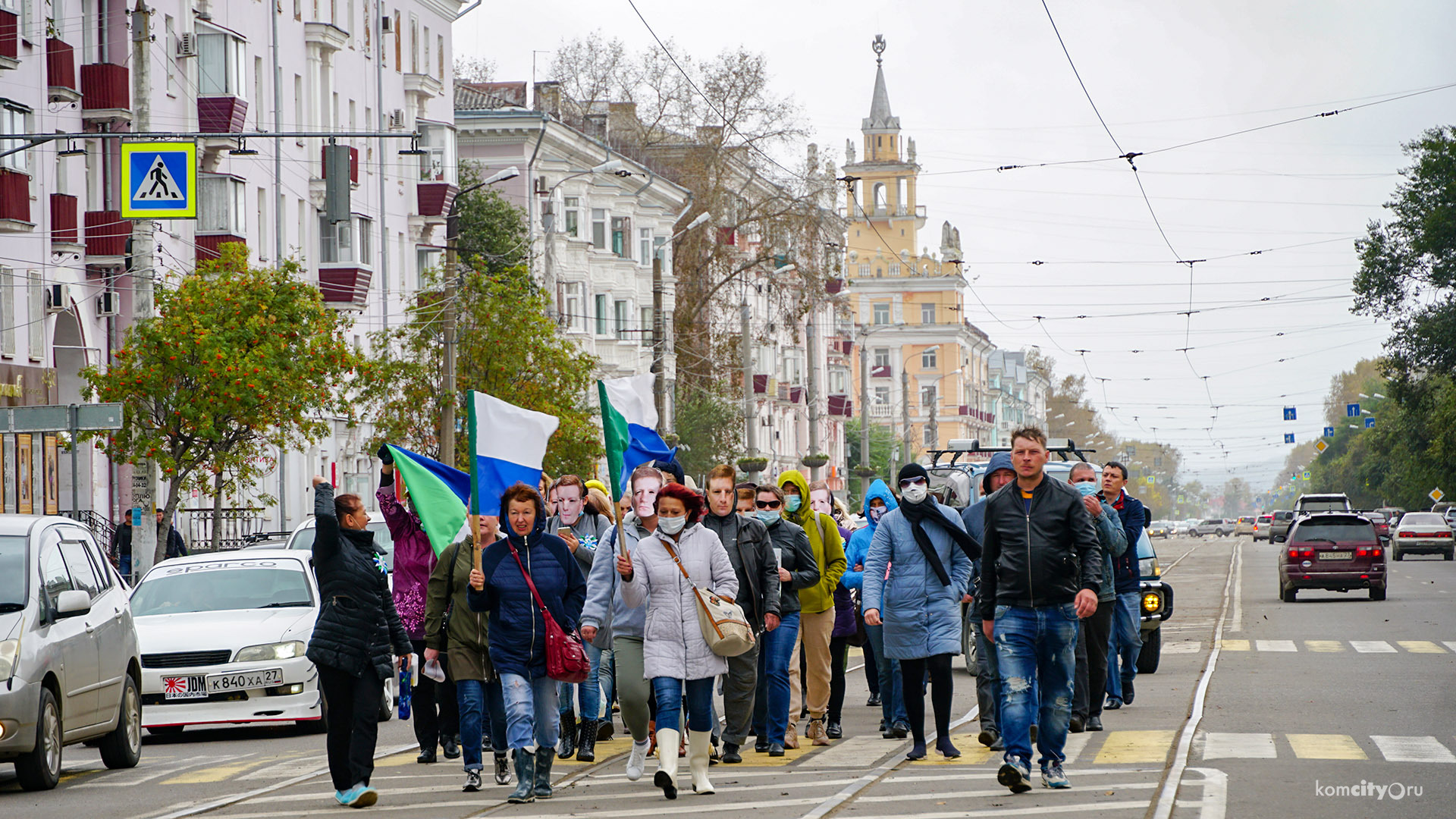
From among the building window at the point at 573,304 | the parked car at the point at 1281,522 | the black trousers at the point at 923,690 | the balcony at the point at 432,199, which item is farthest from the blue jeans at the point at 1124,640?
the parked car at the point at 1281,522

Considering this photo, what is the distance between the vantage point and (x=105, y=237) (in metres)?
36.8

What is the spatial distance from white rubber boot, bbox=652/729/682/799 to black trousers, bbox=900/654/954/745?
6.86 feet

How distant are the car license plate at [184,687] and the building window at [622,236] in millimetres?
50539

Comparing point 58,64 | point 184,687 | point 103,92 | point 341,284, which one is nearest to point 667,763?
point 184,687

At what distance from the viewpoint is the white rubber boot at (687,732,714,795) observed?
1107 centimetres

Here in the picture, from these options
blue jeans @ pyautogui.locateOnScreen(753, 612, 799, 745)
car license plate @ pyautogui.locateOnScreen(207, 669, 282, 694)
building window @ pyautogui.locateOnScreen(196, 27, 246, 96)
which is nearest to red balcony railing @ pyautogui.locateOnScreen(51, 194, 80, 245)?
building window @ pyautogui.locateOnScreen(196, 27, 246, 96)

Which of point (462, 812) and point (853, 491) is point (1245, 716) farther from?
point (853, 491)

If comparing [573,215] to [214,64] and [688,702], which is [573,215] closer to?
[214,64]

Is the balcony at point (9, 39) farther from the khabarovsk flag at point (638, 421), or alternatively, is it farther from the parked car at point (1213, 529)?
the parked car at point (1213, 529)

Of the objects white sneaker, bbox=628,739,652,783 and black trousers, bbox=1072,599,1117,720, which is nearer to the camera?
white sneaker, bbox=628,739,652,783

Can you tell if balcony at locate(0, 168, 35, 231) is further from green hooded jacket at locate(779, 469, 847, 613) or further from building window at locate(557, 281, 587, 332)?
building window at locate(557, 281, 587, 332)

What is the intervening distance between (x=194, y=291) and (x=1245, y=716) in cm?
1944

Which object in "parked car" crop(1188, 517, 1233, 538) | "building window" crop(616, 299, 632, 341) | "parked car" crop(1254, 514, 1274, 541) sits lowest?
"parked car" crop(1188, 517, 1233, 538)

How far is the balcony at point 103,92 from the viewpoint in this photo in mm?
36781
